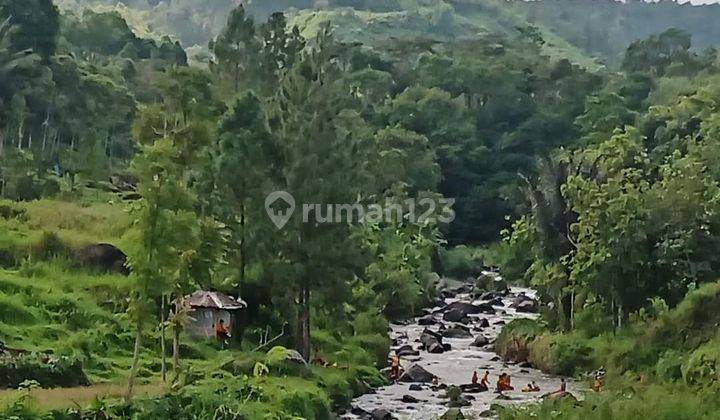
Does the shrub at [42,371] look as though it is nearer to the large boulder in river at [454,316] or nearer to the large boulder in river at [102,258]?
the large boulder in river at [102,258]

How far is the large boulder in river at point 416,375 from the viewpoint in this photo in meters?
33.8

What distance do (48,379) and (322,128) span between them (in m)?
13.0

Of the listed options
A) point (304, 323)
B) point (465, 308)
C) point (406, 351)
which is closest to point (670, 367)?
point (304, 323)

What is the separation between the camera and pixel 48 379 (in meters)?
22.4

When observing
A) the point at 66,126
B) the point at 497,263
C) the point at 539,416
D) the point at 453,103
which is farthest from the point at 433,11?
the point at 539,416

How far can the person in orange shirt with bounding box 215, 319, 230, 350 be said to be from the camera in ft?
99.3

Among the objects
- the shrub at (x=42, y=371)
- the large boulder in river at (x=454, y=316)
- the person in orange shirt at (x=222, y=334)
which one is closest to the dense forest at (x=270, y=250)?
the shrub at (x=42, y=371)

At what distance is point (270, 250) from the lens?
30984mm

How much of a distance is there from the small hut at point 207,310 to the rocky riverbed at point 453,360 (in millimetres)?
5062

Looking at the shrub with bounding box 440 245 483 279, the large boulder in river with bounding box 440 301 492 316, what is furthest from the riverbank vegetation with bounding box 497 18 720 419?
the shrub with bounding box 440 245 483 279

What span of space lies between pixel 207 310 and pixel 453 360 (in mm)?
12205

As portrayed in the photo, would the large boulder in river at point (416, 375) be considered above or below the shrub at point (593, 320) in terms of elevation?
below

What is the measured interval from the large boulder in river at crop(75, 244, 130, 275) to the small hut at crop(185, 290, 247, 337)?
3890 millimetres

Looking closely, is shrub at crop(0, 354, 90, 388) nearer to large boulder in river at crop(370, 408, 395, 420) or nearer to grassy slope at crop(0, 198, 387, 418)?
grassy slope at crop(0, 198, 387, 418)
